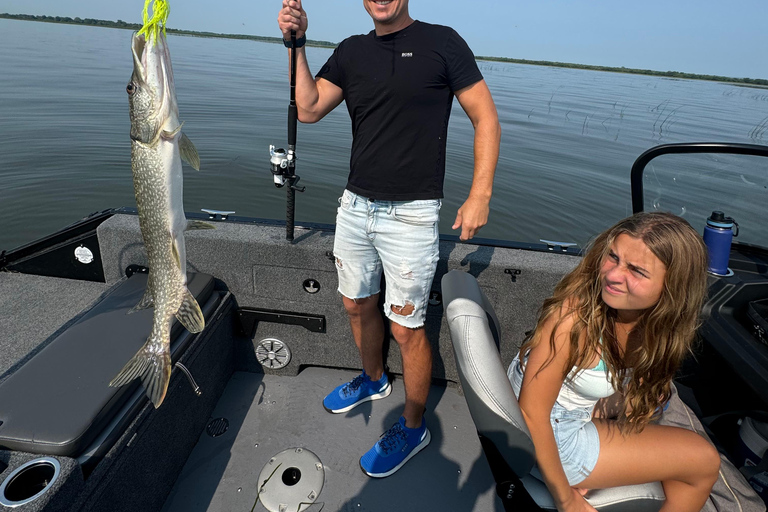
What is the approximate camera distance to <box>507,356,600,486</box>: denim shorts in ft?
5.29

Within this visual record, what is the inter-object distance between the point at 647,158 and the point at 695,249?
1191 mm

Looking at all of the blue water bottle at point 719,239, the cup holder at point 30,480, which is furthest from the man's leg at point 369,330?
the blue water bottle at point 719,239

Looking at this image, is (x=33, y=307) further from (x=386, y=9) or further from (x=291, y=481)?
(x=386, y=9)

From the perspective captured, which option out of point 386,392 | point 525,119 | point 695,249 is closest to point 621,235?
point 695,249

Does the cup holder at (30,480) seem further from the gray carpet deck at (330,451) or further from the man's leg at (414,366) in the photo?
the man's leg at (414,366)

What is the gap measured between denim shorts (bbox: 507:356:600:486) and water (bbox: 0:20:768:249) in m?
1.33

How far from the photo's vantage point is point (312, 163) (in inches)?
357

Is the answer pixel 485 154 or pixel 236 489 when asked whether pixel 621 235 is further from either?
pixel 236 489

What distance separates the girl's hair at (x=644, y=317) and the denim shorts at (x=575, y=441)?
6.0 inches

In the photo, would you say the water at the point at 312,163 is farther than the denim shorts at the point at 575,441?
Yes

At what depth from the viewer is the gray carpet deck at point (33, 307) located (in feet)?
7.77

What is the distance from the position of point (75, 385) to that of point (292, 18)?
1.73m

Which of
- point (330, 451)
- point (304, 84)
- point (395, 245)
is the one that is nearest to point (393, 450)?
point (330, 451)

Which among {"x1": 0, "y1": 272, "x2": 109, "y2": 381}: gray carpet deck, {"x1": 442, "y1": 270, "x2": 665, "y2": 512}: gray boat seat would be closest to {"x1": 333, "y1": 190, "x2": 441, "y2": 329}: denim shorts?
{"x1": 442, "y1": 270, "x2": 665, "y2": 512}: gray boat seat
